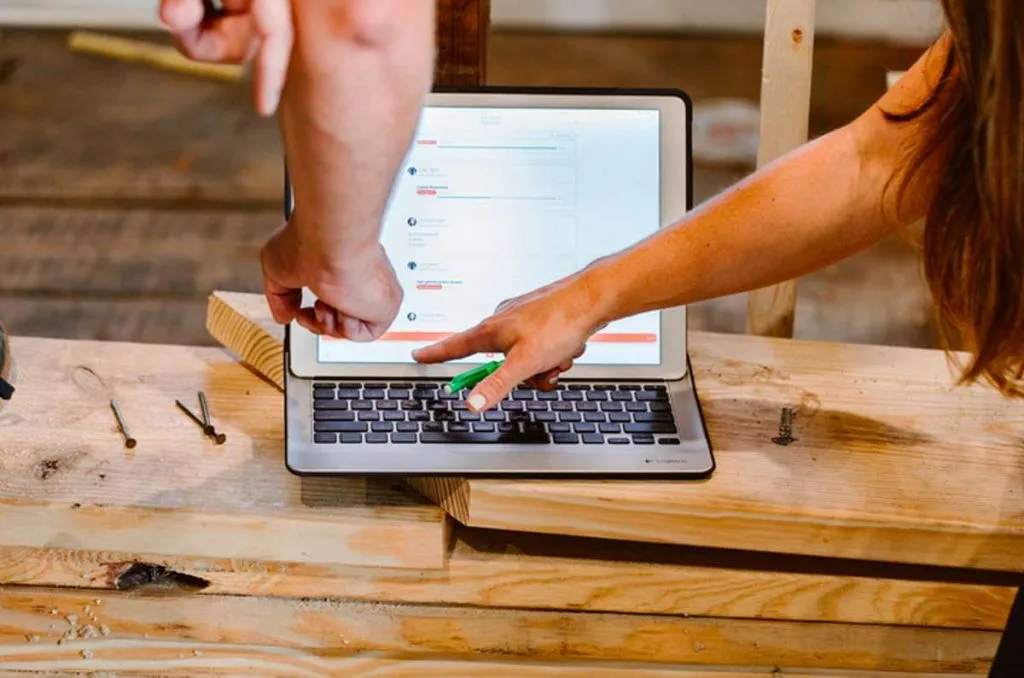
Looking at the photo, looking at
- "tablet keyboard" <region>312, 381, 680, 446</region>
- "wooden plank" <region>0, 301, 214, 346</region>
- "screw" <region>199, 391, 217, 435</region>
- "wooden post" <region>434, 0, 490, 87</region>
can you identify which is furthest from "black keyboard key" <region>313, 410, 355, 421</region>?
"wooden plank" <region>0, 301, 214, 346</region>

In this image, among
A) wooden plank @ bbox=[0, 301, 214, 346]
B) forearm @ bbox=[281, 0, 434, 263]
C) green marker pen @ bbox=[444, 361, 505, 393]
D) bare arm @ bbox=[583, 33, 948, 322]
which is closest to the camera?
forearm @ bbox=[281, 0, 434, 263]

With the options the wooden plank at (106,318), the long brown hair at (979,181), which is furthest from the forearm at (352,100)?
the wooden plank at (106,318)

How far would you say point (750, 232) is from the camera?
1030 millimetres

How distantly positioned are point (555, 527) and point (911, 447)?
337mm

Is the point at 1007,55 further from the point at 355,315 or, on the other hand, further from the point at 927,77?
the point at 355,315

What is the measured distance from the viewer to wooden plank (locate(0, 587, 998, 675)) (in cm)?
112

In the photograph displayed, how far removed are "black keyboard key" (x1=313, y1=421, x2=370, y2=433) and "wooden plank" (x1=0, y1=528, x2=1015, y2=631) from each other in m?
0.12

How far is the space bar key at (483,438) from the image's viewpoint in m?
1.07

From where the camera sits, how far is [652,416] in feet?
3.69

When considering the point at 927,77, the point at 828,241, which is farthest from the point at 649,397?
the point at 927,77

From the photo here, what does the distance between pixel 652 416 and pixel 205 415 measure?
0.41 m

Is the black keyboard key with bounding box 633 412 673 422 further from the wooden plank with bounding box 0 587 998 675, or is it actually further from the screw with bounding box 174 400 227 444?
the screw with bounding box 174 400 227 444

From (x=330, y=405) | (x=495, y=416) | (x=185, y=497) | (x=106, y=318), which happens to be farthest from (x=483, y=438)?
(x=106, y=318)

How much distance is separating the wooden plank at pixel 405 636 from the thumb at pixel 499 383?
8.4 inches
